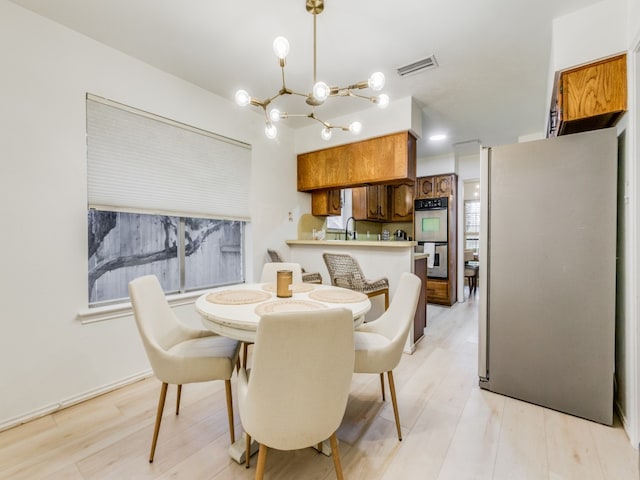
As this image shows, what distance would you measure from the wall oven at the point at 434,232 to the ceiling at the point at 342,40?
2031mm

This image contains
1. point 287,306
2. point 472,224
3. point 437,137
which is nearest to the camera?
point 287,306

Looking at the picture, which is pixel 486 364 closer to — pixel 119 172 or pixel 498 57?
pixel 498 57

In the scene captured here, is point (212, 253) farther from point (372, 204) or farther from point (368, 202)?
point (372, 204)

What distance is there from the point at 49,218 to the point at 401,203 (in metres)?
5.02

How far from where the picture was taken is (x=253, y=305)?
5.16 ft

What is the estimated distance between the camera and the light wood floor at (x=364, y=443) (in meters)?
1.42

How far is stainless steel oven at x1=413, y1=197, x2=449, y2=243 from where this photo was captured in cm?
477

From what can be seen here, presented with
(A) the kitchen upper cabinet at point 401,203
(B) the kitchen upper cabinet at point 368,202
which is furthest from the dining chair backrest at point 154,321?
(A) the kitchen upper cabinet at point 401,203

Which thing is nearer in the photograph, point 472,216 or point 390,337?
point 390,337

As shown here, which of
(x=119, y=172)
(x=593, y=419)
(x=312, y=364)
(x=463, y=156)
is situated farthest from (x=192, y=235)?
(x=463, y=156)

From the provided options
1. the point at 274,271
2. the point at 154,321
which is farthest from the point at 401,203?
the point at 154,321

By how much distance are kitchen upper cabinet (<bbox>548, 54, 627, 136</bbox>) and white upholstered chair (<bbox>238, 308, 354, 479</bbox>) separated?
82.6 inches

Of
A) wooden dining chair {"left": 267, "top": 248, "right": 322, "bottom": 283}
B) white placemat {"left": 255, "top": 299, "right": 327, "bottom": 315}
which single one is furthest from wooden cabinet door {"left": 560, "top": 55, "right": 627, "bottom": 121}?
wooden dining chair {"left": 267, "top": 248, "right": 322, "bottom": 283}

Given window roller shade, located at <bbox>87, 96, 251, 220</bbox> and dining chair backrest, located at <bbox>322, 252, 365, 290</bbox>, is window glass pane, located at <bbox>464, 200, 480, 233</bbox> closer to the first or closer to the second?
dining chair backrest, located at <bbox>322, 252, 365, 290</bbox>
